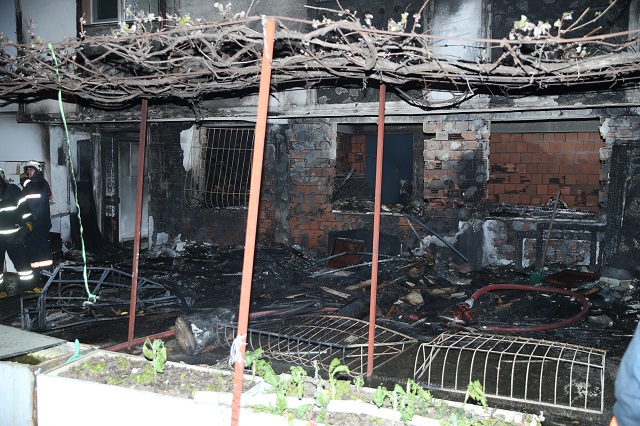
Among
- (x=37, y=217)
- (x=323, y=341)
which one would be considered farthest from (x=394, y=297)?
(x=37, y=217)

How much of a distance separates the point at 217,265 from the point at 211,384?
5.99m

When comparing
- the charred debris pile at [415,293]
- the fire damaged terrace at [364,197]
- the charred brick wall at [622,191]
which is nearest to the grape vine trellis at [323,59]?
the fire damaged terrace at [364,197]

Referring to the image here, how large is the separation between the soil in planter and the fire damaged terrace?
0.81m

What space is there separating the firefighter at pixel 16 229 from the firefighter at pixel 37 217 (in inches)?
5.1

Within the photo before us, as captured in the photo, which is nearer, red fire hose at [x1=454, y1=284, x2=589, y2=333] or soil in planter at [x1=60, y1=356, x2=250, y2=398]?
soil in planter at [x1=60, y1=356, x2=250, y2=398]

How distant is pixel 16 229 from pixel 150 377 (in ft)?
20.4

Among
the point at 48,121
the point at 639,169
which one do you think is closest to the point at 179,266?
the point at 48,121

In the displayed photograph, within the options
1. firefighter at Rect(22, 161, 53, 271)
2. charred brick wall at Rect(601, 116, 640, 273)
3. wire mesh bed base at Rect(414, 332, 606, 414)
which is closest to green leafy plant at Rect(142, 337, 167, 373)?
wire mesh bed base at Rect(414, 332, 606, 414)

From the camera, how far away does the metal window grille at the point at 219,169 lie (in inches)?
424

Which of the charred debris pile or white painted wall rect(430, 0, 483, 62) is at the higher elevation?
A: white painted wall rect(430, 0, 483, 62)

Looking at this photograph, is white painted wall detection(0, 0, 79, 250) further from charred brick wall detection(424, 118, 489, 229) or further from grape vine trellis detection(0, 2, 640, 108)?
charred brick wall detection(424, 118, 489, 229)

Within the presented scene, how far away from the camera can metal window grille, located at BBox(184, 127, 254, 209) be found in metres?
10.8

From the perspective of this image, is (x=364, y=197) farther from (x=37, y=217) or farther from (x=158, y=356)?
(x=158, y=356)

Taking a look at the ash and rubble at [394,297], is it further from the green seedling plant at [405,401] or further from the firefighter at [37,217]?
the green seedling plant at [405,401]
